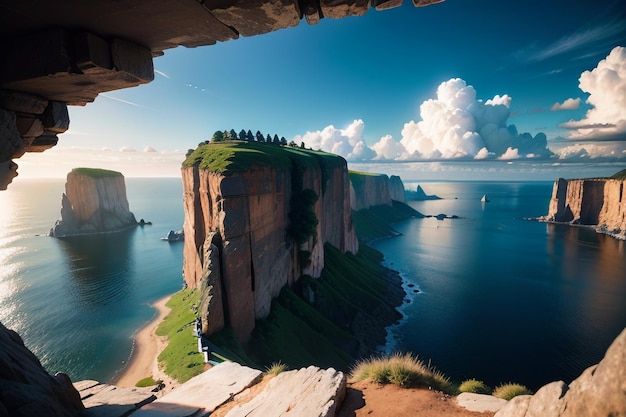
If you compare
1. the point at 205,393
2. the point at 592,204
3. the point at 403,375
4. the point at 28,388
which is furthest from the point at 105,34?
the point at 592,204

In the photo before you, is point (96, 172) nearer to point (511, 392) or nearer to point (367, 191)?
point (367, 191)

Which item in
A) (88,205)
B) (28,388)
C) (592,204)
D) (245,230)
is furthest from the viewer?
(592,204)

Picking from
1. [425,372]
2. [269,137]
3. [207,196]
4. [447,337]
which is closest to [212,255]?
[207,196]

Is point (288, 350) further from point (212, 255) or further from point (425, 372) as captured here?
point (425, 372)

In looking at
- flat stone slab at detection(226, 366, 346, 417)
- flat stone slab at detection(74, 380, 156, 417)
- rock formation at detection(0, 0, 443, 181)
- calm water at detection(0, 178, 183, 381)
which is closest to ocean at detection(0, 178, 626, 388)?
calm water at detection(0, 178, 183, 381)

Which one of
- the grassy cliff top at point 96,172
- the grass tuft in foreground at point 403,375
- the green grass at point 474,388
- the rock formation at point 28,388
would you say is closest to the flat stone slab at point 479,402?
the grass tuft in foreground at point 403,375

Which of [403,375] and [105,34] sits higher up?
[105,34]

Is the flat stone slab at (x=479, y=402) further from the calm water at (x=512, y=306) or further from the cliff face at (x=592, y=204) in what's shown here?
the cliff face at (x=592, y=204)

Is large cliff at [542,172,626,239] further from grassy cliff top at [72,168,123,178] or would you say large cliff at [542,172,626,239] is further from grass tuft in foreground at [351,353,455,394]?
grassy cliff top at [72,168,123,178]
